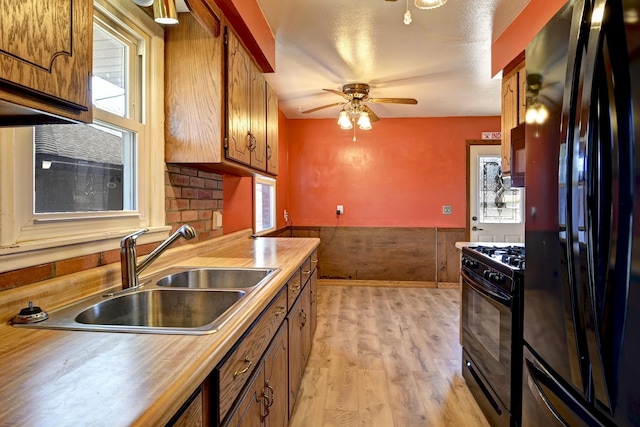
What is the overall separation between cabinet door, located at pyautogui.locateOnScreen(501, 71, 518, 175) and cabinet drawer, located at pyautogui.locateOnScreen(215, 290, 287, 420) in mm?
2125

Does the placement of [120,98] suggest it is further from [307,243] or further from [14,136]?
[307,243]

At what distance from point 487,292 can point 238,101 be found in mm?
1757

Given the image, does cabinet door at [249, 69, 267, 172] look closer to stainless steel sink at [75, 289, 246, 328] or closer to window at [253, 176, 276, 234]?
window at [253, 176, 276, 234]

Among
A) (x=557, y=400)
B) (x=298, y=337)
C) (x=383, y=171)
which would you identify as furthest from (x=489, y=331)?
(x=383, y=171)

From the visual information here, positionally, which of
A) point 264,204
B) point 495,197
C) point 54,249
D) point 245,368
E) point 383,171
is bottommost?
point 245,368

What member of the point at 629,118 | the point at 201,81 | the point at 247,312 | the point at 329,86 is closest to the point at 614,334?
the point at 629,118

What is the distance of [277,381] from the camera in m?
1.54

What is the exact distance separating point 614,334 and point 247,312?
0.91 m

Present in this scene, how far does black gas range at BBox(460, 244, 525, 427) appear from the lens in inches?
64.9

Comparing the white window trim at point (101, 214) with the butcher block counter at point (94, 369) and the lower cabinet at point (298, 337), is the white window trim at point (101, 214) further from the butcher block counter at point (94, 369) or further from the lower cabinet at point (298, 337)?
the lower cabinet at point (298, 337)

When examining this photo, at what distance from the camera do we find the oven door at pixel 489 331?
171cm

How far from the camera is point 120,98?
5.71ft

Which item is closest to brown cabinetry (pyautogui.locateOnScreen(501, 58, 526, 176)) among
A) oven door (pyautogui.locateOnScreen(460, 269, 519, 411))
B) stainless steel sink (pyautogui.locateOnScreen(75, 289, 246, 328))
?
oven door (pyautogui.locateOnScreen(460, 269, 519, 411))

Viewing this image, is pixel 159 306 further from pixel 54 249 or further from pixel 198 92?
pixel 198 92
